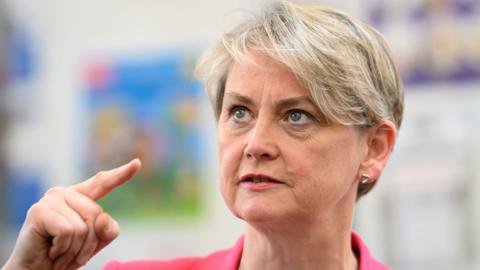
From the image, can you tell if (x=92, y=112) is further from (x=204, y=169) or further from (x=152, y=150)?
(x=204, y=169)

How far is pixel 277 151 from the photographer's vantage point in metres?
1.60

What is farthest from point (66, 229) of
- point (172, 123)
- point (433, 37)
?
point (172, 123)

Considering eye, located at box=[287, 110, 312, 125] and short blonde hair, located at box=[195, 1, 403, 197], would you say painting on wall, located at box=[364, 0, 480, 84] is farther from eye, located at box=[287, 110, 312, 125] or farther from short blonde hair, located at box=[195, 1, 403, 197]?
eye, located at box=[287, 110, 312, 125]

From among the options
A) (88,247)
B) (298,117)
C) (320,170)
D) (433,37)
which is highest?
(433,37)

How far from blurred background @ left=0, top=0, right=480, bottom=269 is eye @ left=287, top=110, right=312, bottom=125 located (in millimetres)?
1408

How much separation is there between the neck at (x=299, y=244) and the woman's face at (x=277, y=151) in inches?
1.7

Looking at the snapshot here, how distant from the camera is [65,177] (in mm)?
3605

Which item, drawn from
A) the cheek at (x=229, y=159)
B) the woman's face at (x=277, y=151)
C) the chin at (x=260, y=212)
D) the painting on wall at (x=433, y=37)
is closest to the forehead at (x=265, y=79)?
the woman's face at (x=277, y=151)

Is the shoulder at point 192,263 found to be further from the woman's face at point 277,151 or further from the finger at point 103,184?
the finger at point 103,184

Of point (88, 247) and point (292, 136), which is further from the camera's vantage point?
point (292, 136)

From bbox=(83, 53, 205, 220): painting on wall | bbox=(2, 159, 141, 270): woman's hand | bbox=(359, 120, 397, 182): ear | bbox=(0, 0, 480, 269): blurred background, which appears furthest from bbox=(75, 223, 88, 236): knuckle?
bbox=(83, 53, 205, 220): painting on wall

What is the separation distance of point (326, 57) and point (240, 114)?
0.22m

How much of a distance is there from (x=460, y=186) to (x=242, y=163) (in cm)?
155

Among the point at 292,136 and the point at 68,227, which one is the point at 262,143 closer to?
the point at 292,136
